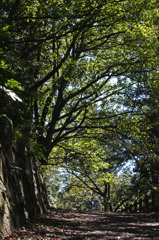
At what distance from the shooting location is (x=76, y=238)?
6.18 metres

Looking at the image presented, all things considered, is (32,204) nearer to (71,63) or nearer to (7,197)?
(7,197)

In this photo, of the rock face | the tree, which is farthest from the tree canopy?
the rock face

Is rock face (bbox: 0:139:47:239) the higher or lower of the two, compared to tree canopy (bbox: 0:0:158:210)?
lower

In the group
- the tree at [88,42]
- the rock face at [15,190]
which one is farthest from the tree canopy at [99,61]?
the rock face at [15,190]

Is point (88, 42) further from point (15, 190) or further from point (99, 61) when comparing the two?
point (15, 190)

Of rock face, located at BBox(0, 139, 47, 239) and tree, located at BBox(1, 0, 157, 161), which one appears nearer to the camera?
rock face, located at BBox(0, 139, 47, 239)

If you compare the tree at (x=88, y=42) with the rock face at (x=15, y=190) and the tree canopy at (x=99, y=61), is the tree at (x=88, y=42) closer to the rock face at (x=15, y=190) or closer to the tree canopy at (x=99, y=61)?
the tree canopy at (x=99, y=61)

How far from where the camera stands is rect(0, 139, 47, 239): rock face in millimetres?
5336

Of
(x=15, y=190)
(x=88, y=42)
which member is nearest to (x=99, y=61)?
(x=88, y=42)

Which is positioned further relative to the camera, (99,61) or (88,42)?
(99,61)

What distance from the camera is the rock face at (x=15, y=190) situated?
17.5 ft

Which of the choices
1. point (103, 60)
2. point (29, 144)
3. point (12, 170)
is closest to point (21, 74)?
point (29, 144)

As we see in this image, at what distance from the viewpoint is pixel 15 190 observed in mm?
6383

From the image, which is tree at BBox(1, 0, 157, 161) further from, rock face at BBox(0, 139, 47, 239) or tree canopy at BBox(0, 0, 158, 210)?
rock face at BBox(0, 139, 47, 239)
